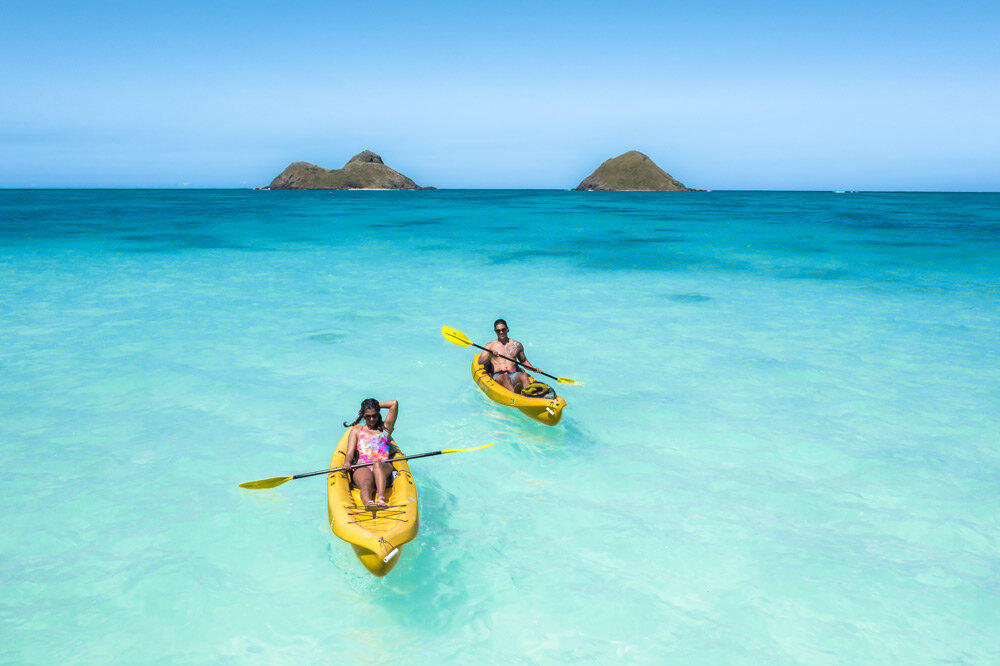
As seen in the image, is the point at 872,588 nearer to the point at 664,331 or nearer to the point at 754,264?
the point at 664,331

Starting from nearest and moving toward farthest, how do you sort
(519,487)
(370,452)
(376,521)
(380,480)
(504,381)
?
(376,521), (380,480), (370,452), (519,487), (504,381)

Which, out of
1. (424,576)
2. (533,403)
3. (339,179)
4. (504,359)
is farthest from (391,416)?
(339,179)

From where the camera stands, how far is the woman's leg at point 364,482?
5.93m

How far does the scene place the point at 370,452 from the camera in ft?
21.2

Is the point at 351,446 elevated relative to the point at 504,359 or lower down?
lower down

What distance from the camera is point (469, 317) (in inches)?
675

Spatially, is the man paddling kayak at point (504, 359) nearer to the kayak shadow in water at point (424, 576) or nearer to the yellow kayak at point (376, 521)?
the kayak shadow in water at point (424, 576)

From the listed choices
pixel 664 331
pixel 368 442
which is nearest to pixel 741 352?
pixel 664 331

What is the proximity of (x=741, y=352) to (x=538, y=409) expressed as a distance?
22.1 ft

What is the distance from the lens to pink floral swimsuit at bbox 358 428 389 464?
6430mm

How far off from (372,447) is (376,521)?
4.29 feet

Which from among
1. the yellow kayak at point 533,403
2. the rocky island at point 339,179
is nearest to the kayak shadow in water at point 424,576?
the yellow kayak at point 533,403

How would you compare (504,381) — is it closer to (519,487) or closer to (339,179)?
(519,487)

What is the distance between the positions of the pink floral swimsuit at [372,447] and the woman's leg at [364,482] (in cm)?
16
